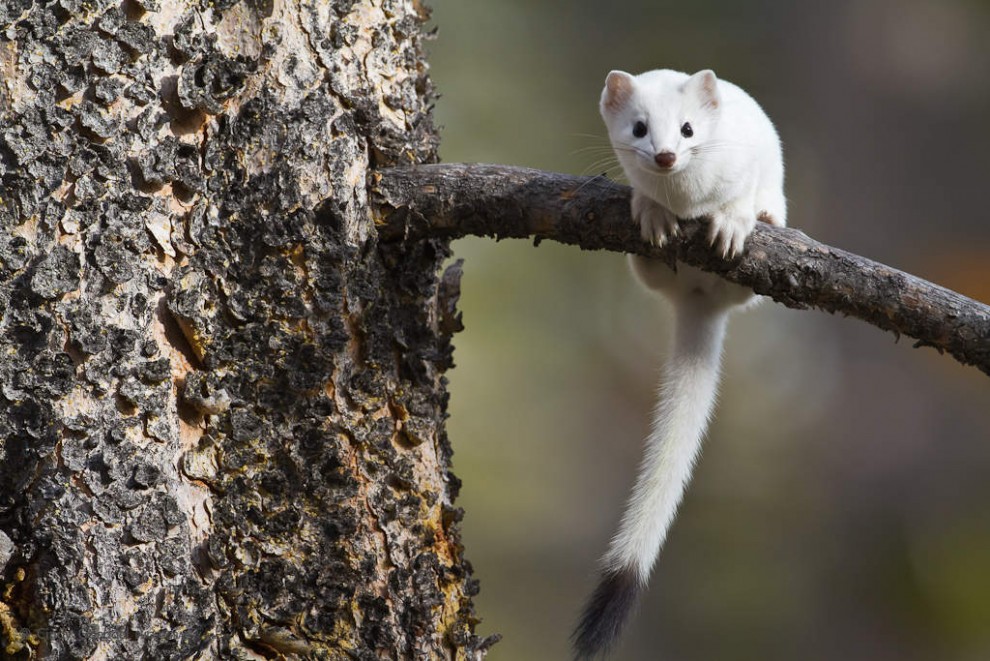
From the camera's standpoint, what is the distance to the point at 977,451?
709 cm

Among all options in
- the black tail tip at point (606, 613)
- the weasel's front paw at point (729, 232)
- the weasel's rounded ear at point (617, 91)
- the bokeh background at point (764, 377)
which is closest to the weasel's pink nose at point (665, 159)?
the weasel's front paw at point (729, 232)

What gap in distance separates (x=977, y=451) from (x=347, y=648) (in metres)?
6.20

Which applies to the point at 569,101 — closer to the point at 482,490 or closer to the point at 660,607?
the point at 482,490

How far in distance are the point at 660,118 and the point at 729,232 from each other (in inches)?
16.3

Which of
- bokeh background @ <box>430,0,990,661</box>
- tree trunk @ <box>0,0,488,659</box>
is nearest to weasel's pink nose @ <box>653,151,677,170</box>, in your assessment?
tree trunk @ <box>0,0,488,659</box>

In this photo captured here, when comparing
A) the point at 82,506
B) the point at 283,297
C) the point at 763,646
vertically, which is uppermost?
the point at 763,646

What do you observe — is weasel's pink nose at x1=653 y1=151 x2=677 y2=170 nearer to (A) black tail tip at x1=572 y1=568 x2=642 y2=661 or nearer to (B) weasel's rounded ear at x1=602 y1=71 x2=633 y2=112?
(B) weasel's rounded ear at x1=602 y1=71 x2=633 y2=112

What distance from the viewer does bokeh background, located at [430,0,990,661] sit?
7156 mm

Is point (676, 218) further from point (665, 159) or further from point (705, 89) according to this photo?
point (705, 89)

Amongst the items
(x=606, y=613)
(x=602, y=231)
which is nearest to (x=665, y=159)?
(x=602, y=231)

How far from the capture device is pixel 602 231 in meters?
2.09

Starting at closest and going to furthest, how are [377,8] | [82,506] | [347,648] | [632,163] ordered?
[82,506], [347,648], [377,8], [632,163]

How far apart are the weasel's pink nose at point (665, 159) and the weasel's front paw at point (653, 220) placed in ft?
0.30

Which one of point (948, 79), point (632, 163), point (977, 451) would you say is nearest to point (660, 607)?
point (977, 451)
